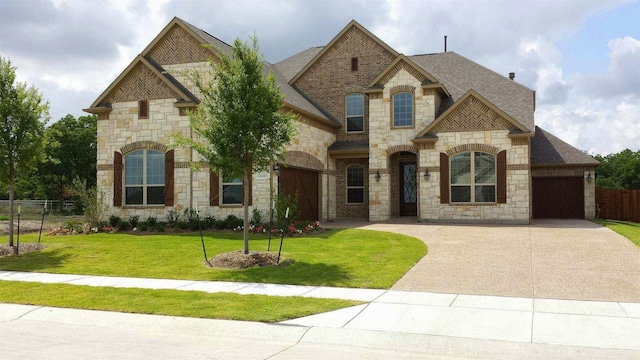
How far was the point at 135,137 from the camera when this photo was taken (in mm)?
22469

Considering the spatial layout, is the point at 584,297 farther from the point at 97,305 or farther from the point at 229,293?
the point at 97,305

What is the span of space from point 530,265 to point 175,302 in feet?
25.8

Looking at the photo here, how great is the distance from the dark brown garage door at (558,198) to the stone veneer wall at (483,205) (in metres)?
5.32

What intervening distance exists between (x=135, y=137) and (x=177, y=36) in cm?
448

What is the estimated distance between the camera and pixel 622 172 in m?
67.9

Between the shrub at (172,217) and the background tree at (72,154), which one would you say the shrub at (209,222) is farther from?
the background tree at (72,154)

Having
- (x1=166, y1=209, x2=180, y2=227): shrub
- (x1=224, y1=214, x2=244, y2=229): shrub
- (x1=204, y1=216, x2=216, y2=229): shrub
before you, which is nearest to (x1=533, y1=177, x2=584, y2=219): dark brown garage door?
(x1=224, y1=214, x2=244, y2=229): shrub

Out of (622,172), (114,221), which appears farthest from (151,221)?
(622,172)

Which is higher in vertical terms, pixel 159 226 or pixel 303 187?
pixel 303 187

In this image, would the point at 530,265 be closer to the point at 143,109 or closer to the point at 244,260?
the point at 244,260

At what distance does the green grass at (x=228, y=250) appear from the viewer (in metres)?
11.9

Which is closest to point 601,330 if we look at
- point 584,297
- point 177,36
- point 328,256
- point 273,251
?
point 584,297

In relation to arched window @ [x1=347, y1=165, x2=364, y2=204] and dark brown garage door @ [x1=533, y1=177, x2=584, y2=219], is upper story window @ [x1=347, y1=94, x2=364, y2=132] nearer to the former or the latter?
arched window @ [x1=347, y1=165, x2=364, y2=204]

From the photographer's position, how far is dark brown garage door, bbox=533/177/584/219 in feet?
87.0
